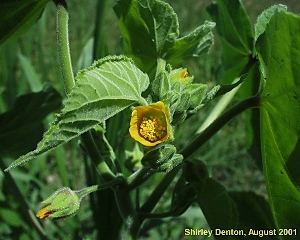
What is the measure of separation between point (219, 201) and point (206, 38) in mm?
283

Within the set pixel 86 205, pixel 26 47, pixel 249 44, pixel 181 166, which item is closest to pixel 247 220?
pixel 181 166

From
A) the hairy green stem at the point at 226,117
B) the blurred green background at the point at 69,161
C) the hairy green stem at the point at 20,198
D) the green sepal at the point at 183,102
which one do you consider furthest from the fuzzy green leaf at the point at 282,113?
the hairy green stem at the point at 20,198

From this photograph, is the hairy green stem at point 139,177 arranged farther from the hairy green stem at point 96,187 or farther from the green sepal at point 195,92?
the green sepal at point 195,92

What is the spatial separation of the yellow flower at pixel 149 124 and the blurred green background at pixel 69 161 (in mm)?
351

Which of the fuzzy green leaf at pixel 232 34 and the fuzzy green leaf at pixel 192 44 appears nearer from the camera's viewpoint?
the fuzzy green leaf at pixel 192 44

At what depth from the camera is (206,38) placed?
0.84 meters

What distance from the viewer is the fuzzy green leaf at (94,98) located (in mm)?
535

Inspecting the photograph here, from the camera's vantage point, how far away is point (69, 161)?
5.87ft

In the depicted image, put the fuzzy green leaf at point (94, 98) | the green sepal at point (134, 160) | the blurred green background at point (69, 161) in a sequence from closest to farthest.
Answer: the fuzzy green leaf at point (94, 98) < the green sepal at point (134, 160) < the blurred green background at point (69, 161)

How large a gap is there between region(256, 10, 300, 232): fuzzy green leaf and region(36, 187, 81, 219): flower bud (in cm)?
29

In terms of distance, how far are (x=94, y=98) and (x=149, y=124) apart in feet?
0.29

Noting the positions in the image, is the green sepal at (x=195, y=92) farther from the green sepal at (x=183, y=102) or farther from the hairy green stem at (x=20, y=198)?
the hairy green stem at (x=20, y=198)

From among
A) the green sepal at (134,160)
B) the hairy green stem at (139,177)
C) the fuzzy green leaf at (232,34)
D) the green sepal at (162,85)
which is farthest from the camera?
the fuzzy green leaf at (232,34)

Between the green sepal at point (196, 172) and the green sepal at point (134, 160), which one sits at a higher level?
the green sepal at point (134, 160)
